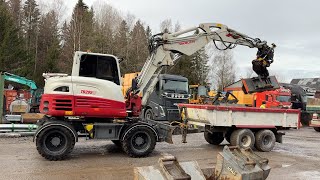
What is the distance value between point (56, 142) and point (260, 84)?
6.81m

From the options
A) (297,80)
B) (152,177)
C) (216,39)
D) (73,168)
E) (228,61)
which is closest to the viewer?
(152,177)

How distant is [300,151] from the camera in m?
12.6

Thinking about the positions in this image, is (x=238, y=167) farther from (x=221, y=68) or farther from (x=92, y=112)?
(x=221, y=68)

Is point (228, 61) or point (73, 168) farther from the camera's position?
point (228, 61)

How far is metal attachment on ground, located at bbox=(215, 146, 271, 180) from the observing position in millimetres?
5820

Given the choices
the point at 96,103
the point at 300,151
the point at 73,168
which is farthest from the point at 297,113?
the point at 73,168

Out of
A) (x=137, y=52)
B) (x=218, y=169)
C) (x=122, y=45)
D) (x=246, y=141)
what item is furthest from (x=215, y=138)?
(x=122, y=45)

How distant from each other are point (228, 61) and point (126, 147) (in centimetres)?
5656

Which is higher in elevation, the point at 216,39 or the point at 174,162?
the point at 216,39

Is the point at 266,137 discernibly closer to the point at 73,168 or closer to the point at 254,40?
the point at 254,40

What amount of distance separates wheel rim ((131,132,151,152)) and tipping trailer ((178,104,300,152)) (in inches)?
86.1

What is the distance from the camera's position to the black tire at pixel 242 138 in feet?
37.8

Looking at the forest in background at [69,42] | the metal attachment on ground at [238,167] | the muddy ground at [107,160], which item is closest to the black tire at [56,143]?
the muddy ground at [107,160]

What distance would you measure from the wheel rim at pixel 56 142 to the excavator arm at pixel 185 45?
244cm
